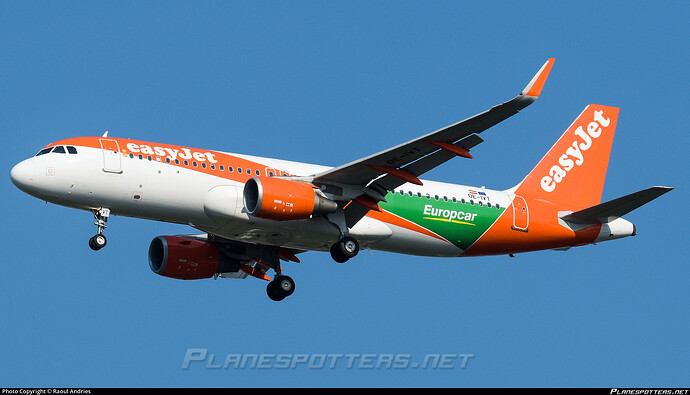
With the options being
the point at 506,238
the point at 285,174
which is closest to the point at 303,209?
the point at 285,174

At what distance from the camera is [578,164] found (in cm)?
4428

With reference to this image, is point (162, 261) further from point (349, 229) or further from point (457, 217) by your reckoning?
point (457, 217)

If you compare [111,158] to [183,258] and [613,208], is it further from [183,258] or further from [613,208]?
[613,208]

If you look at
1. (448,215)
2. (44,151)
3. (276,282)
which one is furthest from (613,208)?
(44,151)

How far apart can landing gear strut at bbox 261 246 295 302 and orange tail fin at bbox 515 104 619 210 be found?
970 centimetres

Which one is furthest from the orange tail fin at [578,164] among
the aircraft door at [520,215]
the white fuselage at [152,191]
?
the white fuselage at [152,191]

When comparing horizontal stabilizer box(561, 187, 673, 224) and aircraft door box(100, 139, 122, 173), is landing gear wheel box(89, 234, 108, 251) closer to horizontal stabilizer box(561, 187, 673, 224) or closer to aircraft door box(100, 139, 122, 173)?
aircraft door box(100, 139, 122, 173)

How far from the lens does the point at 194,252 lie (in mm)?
41781

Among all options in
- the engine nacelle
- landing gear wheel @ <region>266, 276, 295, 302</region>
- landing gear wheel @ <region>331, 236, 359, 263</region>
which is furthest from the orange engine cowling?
landing gear wheel @ <region>331, 236, 359, 263</region>

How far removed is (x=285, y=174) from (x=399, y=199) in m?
4.30

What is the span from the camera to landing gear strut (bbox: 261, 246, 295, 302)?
41.7m

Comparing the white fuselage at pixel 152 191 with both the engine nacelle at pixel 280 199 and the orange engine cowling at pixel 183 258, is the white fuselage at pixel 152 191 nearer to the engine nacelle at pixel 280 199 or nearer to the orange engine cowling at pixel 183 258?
the engine nacelle at pixel 280 199

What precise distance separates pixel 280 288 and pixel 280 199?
7.05 meters

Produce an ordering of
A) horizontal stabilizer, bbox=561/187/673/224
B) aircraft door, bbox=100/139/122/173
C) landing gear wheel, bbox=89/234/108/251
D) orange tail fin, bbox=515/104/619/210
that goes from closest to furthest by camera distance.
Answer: aircraft door, bbox=100/139/122/173, landing gear wheel, bbox=89/234/108/251, horizontal stabilizer, bbox=561/187/673/224, orange tail fin, bbox=515/104/619/210
